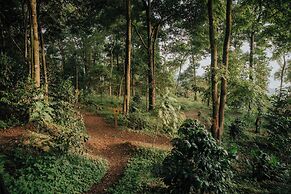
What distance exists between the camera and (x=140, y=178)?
26.4ft

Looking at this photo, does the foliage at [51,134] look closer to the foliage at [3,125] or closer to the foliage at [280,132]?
the foliage at [3,125]

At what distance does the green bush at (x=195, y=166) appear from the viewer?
640 centimetres

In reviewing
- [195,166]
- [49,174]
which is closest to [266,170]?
[195,166]

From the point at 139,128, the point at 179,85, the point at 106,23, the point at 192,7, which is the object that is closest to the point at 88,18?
the point at 106,23

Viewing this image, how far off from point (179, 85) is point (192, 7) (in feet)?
86.5

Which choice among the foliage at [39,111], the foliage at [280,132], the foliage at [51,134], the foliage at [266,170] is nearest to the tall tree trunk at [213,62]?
the foliage at [266,170]

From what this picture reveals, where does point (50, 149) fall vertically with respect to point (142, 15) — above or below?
below

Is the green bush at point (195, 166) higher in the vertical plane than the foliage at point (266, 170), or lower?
higher

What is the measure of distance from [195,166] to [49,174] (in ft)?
14.0

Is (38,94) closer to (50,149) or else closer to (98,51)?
(50,149)

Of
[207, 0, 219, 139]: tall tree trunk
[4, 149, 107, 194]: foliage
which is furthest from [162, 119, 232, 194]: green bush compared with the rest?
[207, 0, 219, 139]: tall tree trunk

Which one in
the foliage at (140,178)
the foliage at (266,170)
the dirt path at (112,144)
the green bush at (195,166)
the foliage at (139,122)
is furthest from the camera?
the foliage at (139,122)

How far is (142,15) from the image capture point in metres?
18.5

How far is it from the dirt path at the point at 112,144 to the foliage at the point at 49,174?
44 cm
